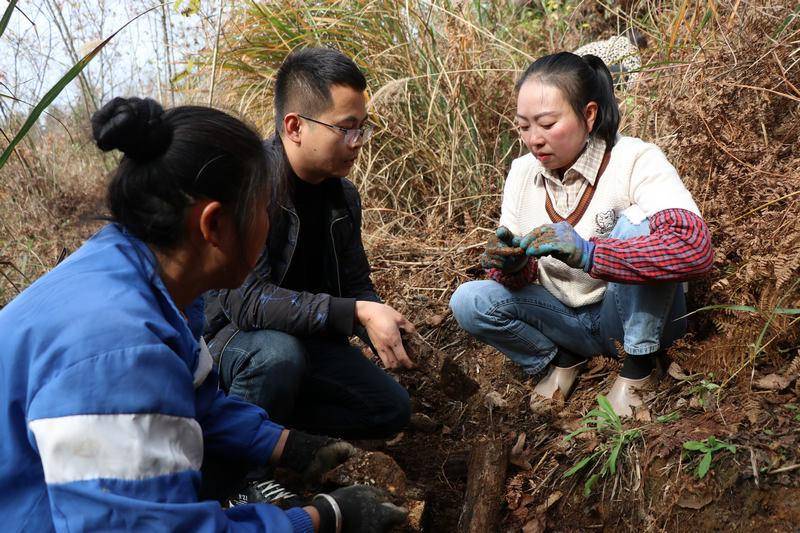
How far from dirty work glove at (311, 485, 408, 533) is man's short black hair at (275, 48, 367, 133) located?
→ 137 centimetres

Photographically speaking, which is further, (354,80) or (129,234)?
(354,80)

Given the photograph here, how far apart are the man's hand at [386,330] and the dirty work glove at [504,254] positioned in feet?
1.64

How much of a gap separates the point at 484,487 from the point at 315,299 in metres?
0.83

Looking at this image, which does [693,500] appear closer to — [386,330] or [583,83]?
[386,330]

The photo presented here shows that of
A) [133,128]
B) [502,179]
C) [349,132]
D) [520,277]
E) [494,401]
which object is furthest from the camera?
[502,179]

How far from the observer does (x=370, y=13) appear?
4328 mm

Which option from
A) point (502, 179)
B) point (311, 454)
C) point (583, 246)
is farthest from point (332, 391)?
point (502, 179)

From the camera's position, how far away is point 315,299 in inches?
90.7

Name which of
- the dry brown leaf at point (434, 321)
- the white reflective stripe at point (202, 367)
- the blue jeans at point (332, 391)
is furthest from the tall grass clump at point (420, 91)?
the white reflective stripe at point (202, 367)

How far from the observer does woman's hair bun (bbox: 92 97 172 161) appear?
1.32m

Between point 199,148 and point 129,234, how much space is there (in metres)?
0.24

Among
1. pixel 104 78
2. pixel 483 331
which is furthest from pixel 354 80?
pixel 104 78

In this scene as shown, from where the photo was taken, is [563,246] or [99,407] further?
[563,246]

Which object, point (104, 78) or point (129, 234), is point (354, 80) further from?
point (104, 78)
